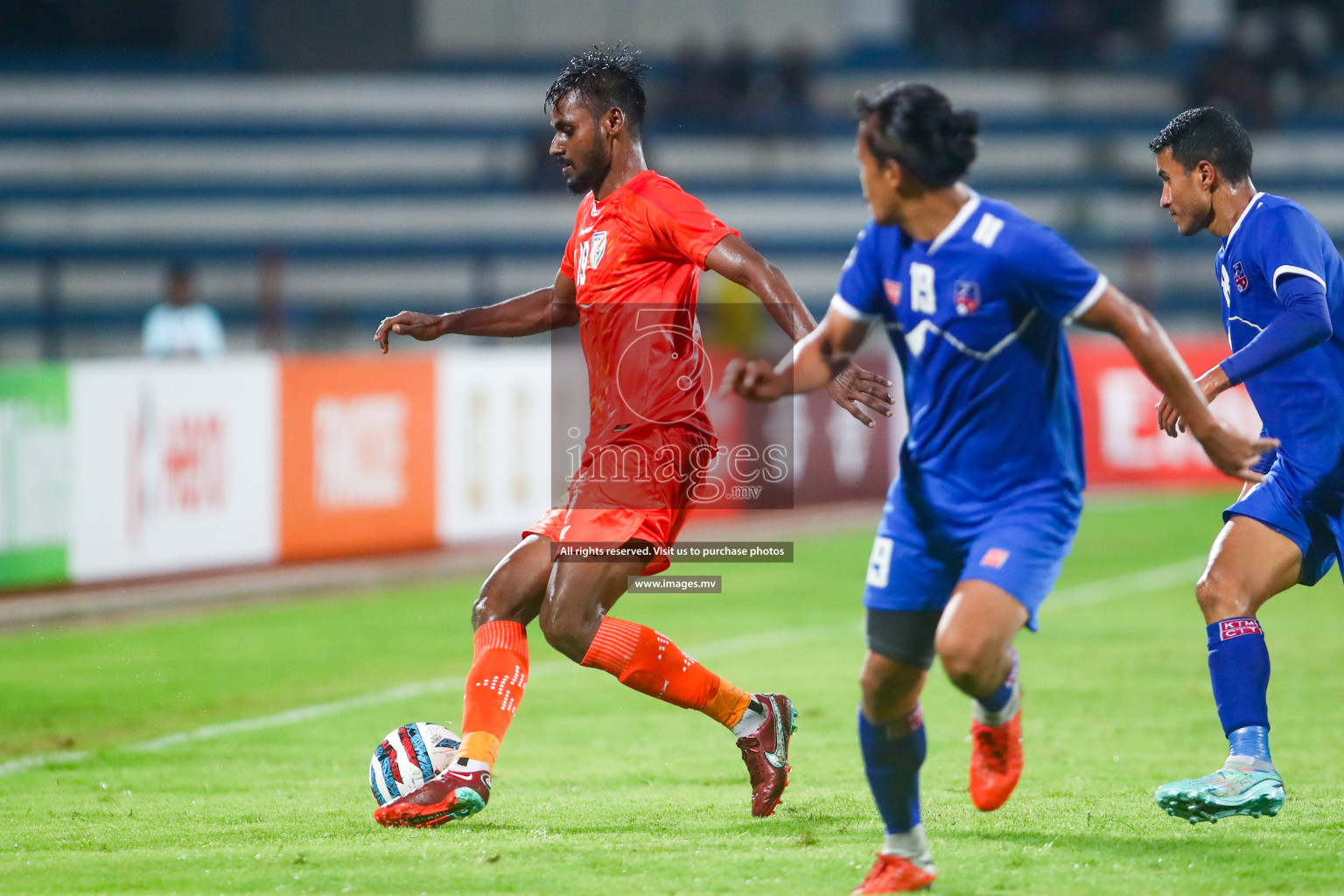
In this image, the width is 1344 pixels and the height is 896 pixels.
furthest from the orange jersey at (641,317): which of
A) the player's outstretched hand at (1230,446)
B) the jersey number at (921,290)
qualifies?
the player's outstretched hand at (1230,446)

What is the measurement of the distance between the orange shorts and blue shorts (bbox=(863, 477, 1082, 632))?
46.0 inches

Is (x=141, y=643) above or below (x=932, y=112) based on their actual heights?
below

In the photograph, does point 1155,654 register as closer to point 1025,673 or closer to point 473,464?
point 1025,673

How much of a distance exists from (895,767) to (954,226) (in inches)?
57.0

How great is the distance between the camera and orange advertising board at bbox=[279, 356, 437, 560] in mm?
12719

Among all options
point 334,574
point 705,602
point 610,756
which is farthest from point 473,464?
point 610,756

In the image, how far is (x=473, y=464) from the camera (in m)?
14.1

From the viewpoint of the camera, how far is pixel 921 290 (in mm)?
4516

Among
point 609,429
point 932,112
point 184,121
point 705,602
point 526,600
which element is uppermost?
point 184,121

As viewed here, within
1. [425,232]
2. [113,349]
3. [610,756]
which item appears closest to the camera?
[610,756]

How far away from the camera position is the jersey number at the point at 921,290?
4.50 m

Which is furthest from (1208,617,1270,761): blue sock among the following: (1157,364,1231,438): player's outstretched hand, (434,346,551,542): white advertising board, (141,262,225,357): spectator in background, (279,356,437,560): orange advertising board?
(141,262,225,357): spectator in background

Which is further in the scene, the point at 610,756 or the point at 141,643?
the point at 141,643

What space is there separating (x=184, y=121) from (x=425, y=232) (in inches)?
154
